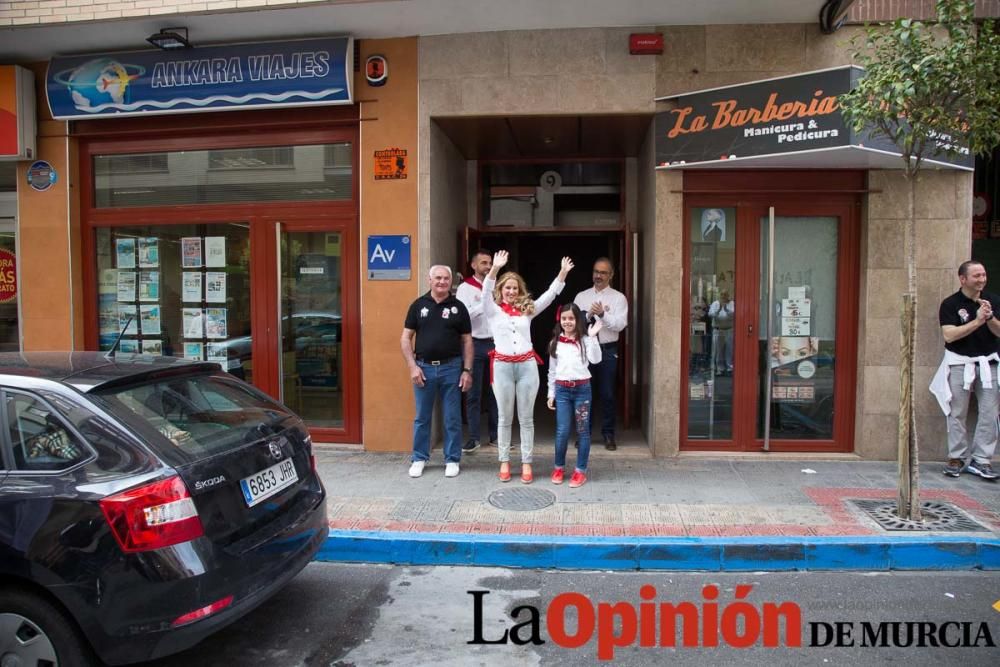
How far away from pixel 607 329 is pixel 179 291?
521cm

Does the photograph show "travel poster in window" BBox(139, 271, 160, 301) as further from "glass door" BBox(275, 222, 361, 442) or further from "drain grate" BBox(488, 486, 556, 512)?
"drain grate" BBox(488, 486, 556, 512)

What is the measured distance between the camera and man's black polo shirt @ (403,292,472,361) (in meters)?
6.45

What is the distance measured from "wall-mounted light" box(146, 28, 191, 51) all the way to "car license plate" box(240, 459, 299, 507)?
546 cm

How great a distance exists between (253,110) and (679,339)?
5.37m

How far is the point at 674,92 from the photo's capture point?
22.8ft

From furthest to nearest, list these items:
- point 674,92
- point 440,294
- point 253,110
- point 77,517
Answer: point 253,110
point 674,92
point 440,294
point 77,517

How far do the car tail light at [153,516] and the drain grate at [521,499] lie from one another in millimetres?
3028

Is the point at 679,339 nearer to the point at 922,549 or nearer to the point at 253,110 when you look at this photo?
the point at 922,549

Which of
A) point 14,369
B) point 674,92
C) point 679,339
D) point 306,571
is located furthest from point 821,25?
point 14,369

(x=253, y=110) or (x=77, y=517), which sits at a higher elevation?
(x=253, y=110)

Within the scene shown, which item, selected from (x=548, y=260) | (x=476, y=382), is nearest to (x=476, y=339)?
(x=476, y=382)

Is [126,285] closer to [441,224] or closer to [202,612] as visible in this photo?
[441,224]

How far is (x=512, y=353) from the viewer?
20.4 feet

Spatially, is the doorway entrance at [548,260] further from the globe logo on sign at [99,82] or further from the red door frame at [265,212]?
the globe logo on sign at [99,82]
